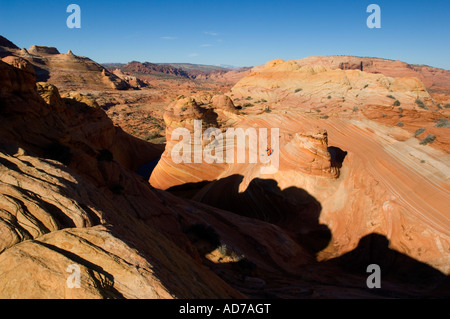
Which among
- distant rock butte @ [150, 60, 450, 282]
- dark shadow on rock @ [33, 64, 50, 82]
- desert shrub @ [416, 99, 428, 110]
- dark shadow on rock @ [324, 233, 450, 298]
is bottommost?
dark shadow on rock @ [324, 233, 450, 298]

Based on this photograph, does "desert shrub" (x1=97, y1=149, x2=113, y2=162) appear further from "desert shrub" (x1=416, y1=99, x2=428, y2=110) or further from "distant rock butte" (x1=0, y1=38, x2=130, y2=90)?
"distant rock butte" (x1=0, y1=38, x2=130, y2=90)

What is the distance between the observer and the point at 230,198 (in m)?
15.1

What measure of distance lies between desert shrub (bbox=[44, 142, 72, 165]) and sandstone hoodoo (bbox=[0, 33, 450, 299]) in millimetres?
39

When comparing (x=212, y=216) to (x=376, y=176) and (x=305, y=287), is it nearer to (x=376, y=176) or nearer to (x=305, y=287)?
(x=305, y=287)

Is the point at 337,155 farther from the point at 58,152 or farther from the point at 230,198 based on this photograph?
the point at 58,152

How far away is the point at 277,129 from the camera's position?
1745cm

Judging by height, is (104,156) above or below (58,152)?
below

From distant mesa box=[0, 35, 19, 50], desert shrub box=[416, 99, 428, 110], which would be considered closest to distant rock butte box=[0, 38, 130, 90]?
distant mesa box=[0, 35, 19, 50]

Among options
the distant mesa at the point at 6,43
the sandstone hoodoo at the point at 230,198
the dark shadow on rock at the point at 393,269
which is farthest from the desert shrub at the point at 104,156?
the distant mesa at the point at 6,43

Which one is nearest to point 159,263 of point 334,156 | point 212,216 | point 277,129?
point 212,216

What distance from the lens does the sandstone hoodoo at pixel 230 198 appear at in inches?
126

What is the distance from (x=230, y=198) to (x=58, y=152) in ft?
32.8

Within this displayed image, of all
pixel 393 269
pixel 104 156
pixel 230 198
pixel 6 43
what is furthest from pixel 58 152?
pixel 6 43

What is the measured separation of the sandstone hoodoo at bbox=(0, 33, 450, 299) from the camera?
3209 millimetres
